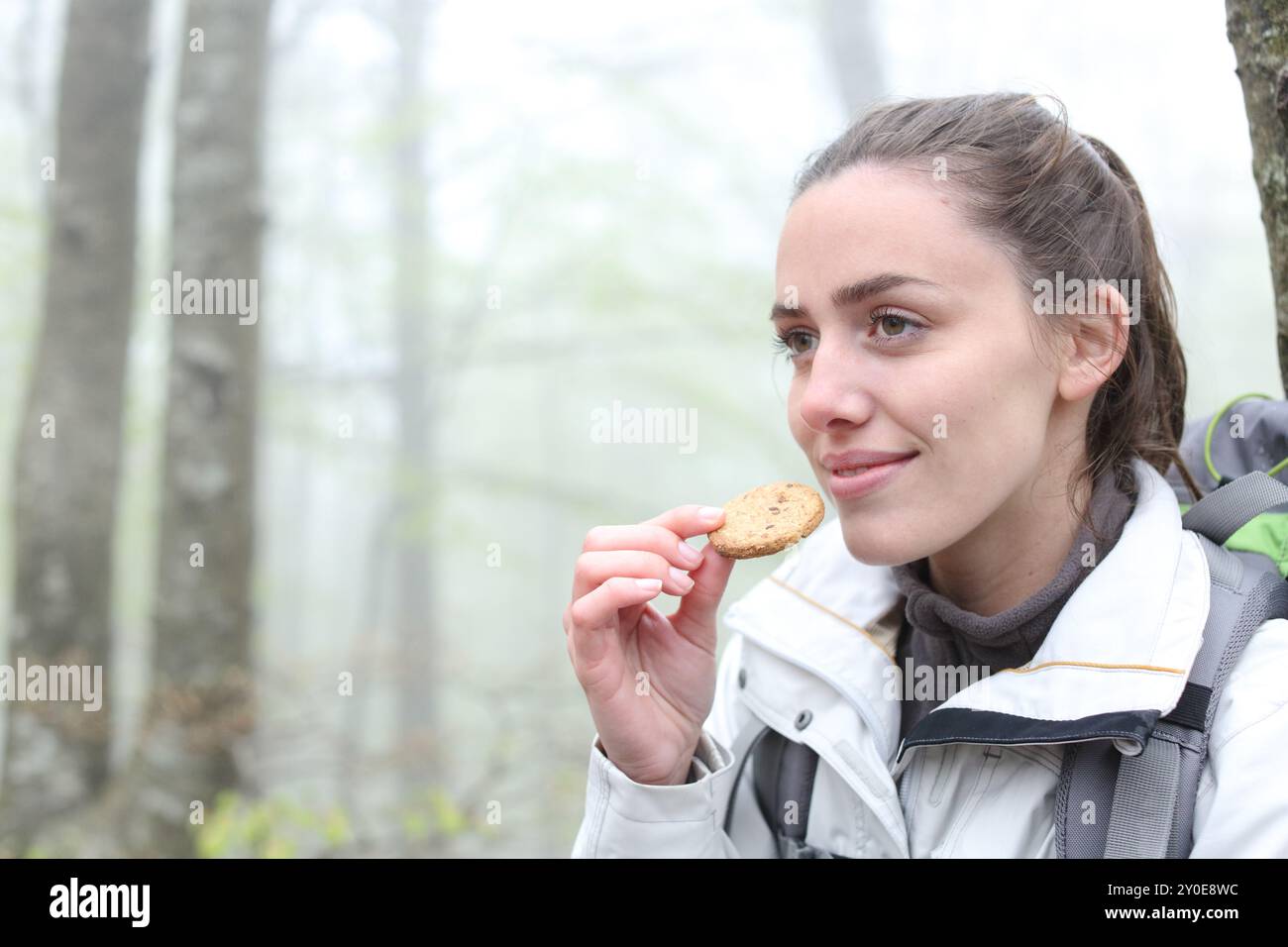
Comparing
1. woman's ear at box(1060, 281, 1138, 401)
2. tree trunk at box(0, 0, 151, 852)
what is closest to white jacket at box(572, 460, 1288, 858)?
woman's ear at box(1060, 281, 1138, 401)

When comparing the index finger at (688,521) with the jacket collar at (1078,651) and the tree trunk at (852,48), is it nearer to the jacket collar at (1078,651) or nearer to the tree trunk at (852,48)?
the jacket collar at (1078,651)

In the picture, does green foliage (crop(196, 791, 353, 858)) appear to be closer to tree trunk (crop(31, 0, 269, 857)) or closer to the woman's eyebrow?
tree trunk (crop(31, 0, 269, 857))

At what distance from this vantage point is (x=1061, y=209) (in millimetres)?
1993

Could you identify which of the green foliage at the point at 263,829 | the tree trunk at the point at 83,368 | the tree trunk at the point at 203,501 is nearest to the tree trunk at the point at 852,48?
the tree trunk at the point at 203,501

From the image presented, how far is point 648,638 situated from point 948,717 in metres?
0.66

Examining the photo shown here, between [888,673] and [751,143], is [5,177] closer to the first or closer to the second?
[751,143]

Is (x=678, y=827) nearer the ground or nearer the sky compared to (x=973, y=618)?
nearer the ground

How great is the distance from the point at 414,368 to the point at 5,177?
23.0 ft

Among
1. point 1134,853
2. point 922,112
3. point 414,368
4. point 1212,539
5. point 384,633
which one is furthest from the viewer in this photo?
point 384,633

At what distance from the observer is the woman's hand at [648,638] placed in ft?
6.29

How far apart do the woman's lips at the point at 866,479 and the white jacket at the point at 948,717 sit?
421 mm

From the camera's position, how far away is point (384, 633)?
48.6ft

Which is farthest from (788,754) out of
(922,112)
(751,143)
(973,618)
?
(751,143)

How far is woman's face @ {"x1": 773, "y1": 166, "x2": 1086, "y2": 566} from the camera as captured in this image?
5.93 feet
